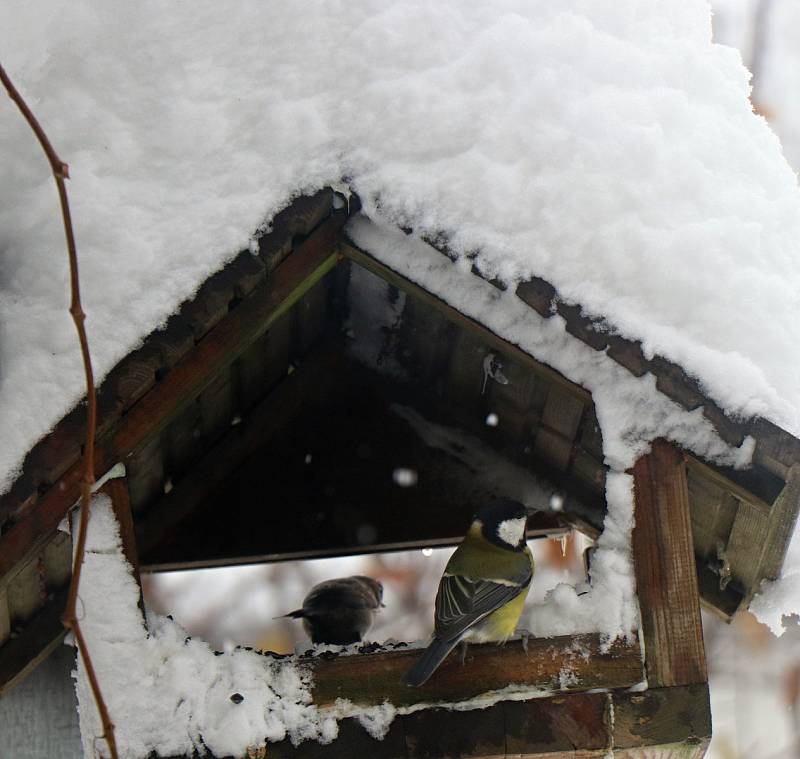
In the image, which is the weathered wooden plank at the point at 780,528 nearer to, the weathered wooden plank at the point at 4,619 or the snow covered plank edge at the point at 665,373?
the snow covered plank edge at the point at 665,373

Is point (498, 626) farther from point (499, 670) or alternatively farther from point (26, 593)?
point (26, 593)

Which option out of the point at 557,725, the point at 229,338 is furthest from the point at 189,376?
the point at 557,725

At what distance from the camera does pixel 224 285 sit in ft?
6.30

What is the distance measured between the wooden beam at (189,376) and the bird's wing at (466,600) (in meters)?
0.65

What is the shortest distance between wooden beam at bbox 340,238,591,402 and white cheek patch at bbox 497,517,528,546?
1.15 feet

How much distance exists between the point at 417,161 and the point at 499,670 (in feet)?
3.32

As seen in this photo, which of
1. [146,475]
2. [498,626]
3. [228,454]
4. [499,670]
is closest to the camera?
[499,670]

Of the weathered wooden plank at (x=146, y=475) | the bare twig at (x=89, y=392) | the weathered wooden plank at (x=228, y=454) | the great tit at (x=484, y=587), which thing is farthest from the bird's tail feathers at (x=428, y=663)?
the weathered wooden plank at (x=228, y=454)

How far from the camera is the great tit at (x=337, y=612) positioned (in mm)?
2533

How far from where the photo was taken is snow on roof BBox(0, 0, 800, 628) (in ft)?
6.26

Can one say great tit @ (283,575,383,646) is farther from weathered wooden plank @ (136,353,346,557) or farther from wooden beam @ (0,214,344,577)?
wooden beam @ (0,214,344,577)

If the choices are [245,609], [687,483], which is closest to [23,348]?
[687,483]

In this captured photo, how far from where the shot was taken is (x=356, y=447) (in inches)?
108

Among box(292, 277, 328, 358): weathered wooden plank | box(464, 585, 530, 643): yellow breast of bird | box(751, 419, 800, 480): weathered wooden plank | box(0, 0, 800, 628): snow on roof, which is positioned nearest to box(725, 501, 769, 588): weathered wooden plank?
box(751, 419, 800, 480): weathered wooden plank
